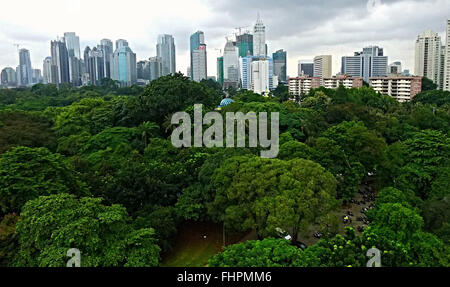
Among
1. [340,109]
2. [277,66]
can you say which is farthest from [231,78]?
[340,109]

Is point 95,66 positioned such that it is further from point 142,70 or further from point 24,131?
point 24,131

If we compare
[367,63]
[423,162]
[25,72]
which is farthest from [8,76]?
[423,162]

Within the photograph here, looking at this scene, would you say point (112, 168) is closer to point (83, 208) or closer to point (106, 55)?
point (83, 208)

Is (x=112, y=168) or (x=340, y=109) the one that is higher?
(x=340, y=109)

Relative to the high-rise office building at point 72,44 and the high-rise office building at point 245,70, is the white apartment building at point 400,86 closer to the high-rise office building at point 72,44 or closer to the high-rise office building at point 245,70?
the high-rise office building at point 245,70

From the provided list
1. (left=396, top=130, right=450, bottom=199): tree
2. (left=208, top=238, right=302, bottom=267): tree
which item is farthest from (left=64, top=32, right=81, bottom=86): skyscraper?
(left=208, top=238, right=302, bottom=267): tree

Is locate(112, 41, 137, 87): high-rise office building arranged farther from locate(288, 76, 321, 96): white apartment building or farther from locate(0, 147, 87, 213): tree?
locate(0, 147, 87, 213): tree
